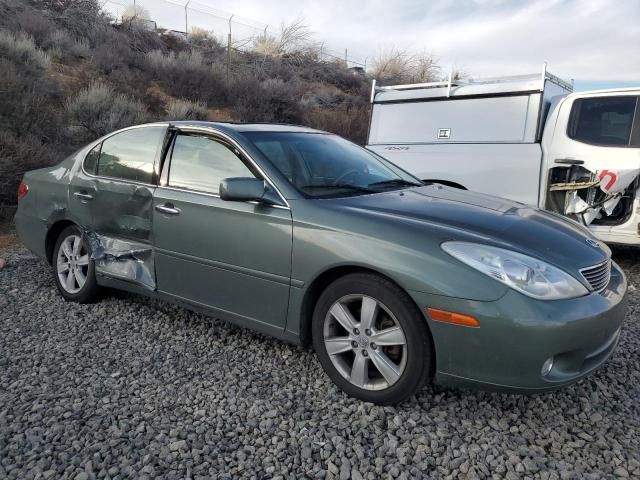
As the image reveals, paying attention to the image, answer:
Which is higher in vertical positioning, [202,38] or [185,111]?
[202,38]

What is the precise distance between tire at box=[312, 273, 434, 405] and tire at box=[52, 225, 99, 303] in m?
2.32

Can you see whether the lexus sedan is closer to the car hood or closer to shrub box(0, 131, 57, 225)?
the car hood

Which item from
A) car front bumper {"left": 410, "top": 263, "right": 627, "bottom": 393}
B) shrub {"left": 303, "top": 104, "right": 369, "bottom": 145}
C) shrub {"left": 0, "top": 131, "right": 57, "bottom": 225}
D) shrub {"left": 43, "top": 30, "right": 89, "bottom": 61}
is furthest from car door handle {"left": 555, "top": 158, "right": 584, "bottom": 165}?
shrub {"left": 43, "top": 30, "right": 89, "bottom": 61}

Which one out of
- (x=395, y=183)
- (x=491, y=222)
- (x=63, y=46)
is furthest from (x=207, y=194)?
(x=63, y=46)

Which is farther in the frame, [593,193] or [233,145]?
[593,193]

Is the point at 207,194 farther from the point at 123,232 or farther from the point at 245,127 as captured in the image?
the point at 123,232

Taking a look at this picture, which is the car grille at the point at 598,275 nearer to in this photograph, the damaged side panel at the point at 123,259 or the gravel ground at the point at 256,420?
the gravel ground at the point at 256,420

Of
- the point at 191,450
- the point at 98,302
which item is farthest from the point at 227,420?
the point at 98,302

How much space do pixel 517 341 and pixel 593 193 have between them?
160 inches

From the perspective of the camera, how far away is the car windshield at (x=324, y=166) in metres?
3.51

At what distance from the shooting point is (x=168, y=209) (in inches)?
149

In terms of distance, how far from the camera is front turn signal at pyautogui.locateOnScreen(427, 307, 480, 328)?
102 inches

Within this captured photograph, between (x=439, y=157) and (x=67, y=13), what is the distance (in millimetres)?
19266

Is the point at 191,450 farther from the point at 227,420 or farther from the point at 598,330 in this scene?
the point at 598,330
